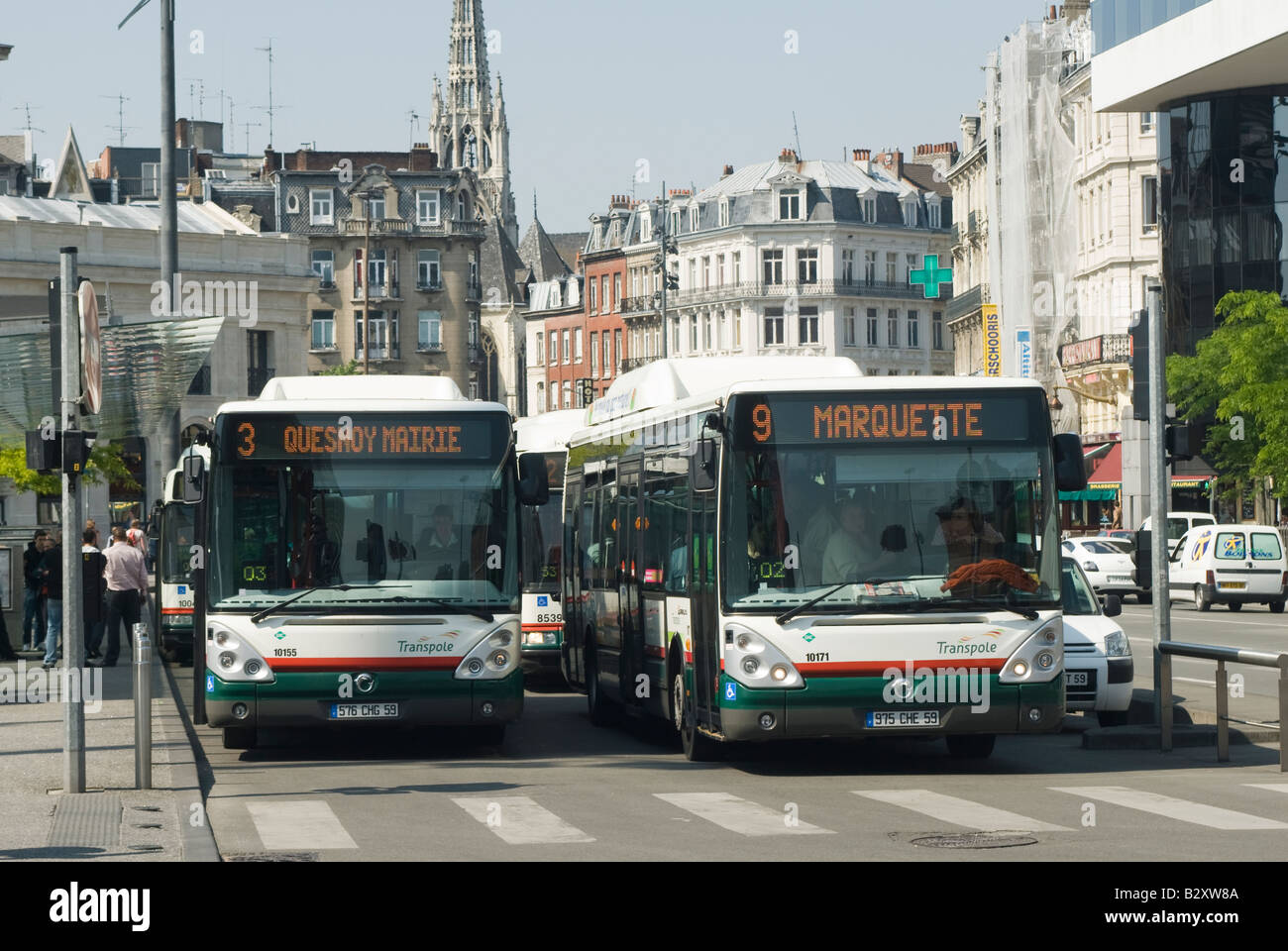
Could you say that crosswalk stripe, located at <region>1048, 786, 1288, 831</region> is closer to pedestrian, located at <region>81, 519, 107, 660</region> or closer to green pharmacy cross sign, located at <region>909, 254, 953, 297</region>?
pedestrian, located at <region>81, 519, 107, 660</region>

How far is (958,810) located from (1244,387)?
38441 mm

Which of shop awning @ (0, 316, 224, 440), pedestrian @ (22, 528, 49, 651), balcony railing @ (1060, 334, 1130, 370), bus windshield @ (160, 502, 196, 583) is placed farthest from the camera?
balcony railing @ (1060, 334, 1130, 370)

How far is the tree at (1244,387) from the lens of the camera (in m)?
49.0

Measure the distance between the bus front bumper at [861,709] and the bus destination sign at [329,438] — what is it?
326 centimetres

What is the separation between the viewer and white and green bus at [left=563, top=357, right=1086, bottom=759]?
1500 cm

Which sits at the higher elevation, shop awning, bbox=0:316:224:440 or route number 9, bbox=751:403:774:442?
shop awning, bbox=0:316:224:440

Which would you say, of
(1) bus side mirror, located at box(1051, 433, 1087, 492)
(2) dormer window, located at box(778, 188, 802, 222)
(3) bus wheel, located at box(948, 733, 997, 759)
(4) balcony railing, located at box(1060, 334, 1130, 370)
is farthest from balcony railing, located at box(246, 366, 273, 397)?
(1) bus side mirror, located at box(1051, 433, 1087, 492)

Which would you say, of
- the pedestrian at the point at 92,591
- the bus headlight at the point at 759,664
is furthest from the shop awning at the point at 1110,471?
the bus headlight at the point at 759,664

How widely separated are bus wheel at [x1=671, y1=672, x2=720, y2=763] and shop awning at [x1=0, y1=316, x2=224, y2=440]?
494 centimetres

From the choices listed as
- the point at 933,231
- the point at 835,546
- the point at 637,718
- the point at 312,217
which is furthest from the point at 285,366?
the point at 835,546

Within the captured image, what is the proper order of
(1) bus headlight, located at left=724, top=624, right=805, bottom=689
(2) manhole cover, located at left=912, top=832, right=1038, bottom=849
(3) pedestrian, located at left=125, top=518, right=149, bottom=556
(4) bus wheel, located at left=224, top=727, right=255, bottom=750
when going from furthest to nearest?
(3) pedestrian, located at left=125, top=518, right=149, bottom=556 → (4) bus wheel, located at left=224, top=727, right=255, bottom=750 → (1) bus headlight, located at left=724, top=624, right=805, bottom=689 → (2) manhole cover, located at left=912, top=832, right=1038, bottom=849

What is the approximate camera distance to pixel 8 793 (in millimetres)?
14094

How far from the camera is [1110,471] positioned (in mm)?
70188

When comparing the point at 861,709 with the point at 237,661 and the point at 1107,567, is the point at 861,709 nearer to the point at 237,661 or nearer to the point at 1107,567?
the point at 237,661
